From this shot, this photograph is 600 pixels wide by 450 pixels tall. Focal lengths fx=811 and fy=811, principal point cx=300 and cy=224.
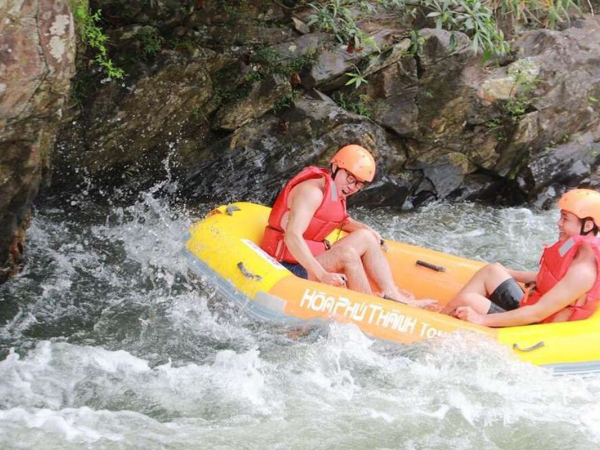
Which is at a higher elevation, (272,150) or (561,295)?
(561,295)

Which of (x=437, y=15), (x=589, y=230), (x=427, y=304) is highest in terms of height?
(x=437, y=15)

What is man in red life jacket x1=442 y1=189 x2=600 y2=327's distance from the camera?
15.2 ft

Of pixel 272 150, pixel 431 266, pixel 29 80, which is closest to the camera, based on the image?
pixel 29 80

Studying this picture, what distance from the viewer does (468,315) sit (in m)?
4.89

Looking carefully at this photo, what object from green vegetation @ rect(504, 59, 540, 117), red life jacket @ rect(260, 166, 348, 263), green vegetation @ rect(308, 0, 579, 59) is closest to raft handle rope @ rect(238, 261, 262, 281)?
red life jacket @ rect(260, 166, 348, 263)

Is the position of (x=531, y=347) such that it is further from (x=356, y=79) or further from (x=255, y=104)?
(x=255, y=104)

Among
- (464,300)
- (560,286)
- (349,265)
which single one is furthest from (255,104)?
(560,286)

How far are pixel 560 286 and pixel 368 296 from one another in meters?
1.11

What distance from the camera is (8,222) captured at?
505 cm

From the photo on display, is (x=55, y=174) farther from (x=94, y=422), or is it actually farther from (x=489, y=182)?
(x=489, y=182)

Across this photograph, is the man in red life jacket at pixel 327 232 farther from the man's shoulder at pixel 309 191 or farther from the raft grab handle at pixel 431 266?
the raft grab handle at pixel 431 266

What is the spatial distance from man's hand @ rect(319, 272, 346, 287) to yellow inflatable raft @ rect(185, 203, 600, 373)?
123mm

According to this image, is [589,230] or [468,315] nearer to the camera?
Result: [589,230]

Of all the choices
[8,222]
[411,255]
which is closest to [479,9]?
[411,255]
